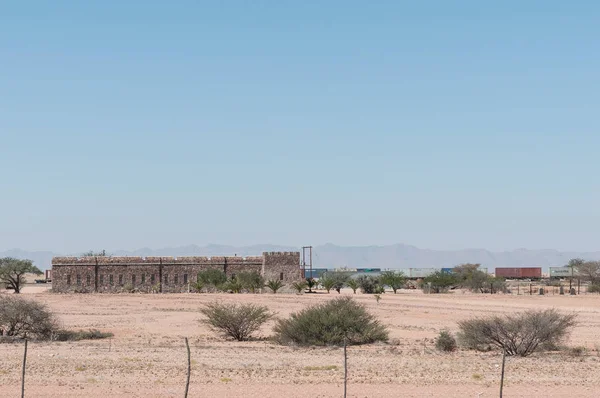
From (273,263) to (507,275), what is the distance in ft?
208

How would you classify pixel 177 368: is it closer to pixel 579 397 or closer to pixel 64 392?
pixel 64 392

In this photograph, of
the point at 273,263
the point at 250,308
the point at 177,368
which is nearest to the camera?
the point at 177,368

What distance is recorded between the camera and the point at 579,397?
22031mm

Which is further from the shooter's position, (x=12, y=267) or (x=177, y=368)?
(x=12, y=267)

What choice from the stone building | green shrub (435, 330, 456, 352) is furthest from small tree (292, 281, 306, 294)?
green shrub (435, 330, 456, 352)

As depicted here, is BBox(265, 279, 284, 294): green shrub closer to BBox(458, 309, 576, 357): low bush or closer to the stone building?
the stone building

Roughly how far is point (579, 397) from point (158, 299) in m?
45.9

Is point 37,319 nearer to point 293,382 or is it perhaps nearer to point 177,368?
point 177,368

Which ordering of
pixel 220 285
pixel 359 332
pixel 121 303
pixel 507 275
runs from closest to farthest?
pixel 359 332 < pixel 121 303 < pixel 220 285 < pixel 507 275

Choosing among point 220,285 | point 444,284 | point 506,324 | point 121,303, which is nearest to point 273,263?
point 220,285

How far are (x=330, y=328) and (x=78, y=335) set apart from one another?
1035 cm

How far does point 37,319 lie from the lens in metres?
35.3

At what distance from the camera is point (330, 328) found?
109 ft

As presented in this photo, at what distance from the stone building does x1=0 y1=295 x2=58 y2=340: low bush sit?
43264 mm
